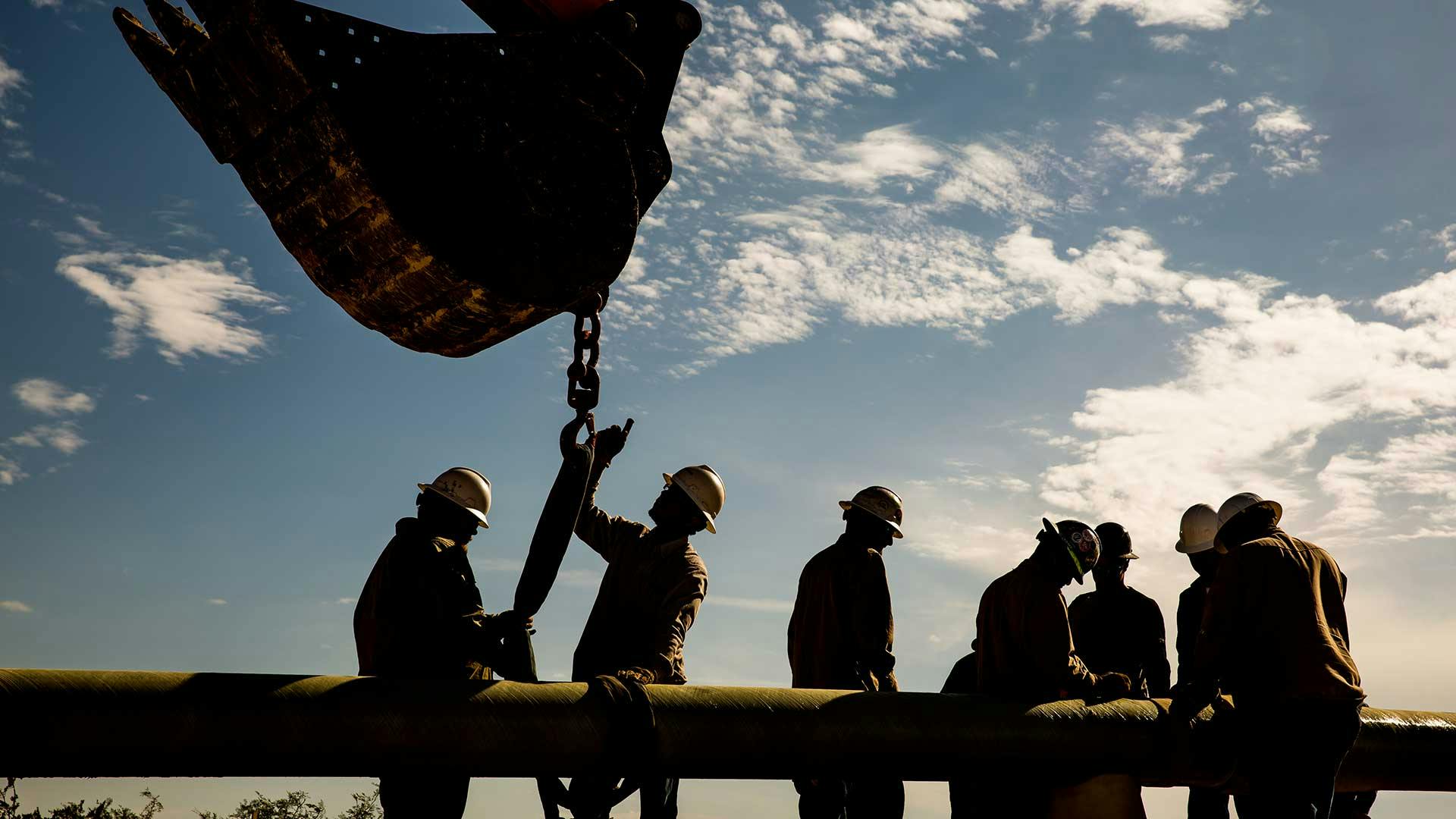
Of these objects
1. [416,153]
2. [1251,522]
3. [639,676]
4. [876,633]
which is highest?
[416,153]

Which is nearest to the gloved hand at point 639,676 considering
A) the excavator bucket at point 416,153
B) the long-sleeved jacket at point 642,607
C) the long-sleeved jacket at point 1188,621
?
the long-sleeved jacket at point 642,607

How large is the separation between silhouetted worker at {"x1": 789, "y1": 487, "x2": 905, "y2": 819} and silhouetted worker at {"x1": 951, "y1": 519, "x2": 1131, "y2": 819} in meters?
0.55

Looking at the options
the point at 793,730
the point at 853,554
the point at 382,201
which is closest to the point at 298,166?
the point at 382,201

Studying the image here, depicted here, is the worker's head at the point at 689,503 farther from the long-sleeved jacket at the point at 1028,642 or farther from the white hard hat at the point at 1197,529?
the white hard hat at the point at 1197,529

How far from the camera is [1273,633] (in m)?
5.60

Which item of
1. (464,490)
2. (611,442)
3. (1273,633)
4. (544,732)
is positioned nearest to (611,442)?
(611,442)

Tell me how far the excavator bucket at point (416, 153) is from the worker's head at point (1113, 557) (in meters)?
4.94

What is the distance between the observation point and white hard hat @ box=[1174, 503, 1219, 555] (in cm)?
884

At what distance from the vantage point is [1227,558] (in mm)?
5809

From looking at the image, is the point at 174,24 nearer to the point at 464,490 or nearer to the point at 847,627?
the point at 464,490

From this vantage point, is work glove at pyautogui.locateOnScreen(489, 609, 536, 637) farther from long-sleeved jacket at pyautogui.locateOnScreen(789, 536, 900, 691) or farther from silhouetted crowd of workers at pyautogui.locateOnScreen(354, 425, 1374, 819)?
long-sleeved jacket at pyautogui.locateOnScreen(789, 536, 900, 691)

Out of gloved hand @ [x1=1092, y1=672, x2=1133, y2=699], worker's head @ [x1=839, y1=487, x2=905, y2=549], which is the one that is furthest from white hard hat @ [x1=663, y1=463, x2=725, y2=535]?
gloved hand @ [x1=1092, y1=672, x2=1133, y2=699]

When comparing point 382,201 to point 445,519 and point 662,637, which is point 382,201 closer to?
point 445,519

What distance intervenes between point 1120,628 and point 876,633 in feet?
6.96
